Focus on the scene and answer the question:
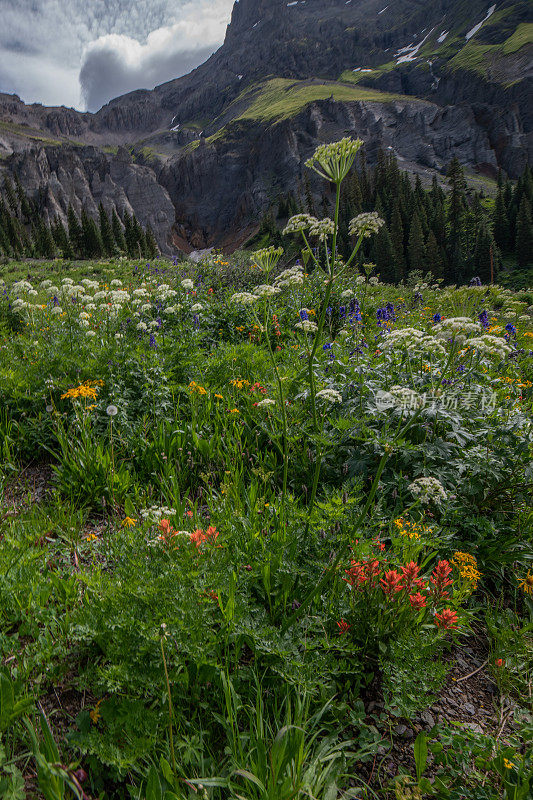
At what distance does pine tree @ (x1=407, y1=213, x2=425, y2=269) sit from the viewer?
57906 mm

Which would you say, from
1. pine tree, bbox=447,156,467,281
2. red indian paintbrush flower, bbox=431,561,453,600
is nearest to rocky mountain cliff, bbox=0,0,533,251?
pine tree, bbox=447,156,467,281

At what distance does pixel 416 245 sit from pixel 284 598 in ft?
215

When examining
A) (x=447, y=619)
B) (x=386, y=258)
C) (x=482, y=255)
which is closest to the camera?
(x=447, y=619)

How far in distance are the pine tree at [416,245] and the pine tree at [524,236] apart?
12.6 m

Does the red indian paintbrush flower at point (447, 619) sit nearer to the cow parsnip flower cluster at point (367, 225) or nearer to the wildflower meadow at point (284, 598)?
the wildflower meadow at point (284, 598)

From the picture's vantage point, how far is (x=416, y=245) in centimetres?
5831

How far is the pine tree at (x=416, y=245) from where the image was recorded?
57.9m

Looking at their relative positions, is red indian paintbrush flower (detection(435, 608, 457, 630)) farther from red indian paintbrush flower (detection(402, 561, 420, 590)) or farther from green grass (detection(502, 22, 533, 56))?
green grass (detection(502, 22, 533, 56))

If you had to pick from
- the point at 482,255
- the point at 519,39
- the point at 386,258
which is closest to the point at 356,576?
the point at 482,255

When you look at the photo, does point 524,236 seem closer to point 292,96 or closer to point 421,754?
point 421,754

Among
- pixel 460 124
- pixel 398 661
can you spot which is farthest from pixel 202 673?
pixel 460 124

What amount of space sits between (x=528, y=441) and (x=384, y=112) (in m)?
154

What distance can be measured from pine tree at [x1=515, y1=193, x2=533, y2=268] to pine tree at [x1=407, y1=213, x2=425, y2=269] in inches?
496

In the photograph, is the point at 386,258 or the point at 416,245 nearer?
the point at 416,245
